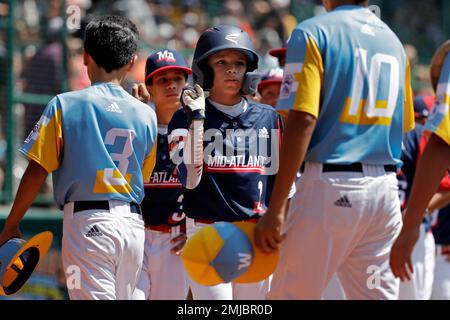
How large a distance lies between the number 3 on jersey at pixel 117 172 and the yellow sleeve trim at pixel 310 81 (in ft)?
4.75

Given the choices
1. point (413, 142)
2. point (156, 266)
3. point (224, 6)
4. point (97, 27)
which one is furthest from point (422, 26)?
point (97, 27)

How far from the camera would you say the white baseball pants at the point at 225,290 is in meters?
5.75

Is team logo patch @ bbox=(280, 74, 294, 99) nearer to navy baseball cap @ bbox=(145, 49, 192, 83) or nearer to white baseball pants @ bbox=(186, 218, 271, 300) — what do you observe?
white baseball pants @ bbox=(186, 218, 271, 300)

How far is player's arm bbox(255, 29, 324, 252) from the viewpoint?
4086 mm

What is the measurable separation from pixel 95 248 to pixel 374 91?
1.90m

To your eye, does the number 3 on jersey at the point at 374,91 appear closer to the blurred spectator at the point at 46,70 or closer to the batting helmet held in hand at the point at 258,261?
the batting helmet held in hand at the point at 258,261

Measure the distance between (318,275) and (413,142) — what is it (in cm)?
402

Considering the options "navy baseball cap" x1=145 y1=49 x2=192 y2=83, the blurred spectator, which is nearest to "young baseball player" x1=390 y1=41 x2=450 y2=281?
"navy baseball cap" x1=145 y1=49 x2=192 y2=83

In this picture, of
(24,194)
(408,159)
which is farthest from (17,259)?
(408,159)

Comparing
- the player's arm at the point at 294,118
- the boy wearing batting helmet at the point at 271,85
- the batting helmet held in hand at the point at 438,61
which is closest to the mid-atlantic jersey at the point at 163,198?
the boy wearing batting helmet at the point at 271,85

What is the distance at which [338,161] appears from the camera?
168 inches

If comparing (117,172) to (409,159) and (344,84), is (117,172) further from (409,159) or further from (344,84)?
(409,159)

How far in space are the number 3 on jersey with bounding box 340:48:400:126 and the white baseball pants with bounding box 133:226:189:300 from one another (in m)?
2.92
